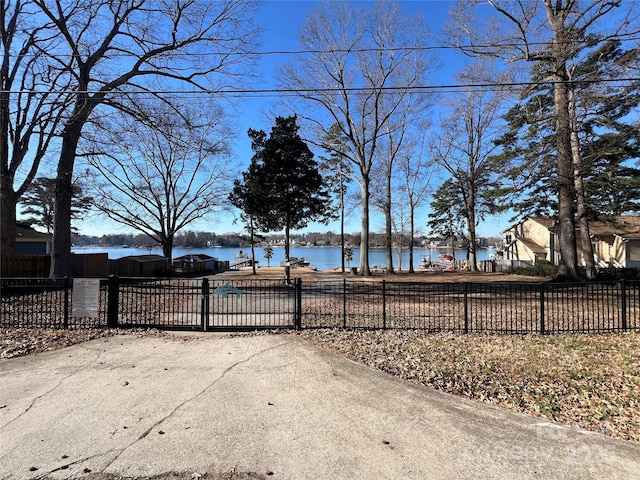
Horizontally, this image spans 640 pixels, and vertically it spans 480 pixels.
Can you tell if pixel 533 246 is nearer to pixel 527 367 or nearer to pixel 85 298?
pixel 527 367

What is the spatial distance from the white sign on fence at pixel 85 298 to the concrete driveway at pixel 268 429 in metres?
2.21

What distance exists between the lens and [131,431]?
11.0 ft

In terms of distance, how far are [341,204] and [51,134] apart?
25.3 meters

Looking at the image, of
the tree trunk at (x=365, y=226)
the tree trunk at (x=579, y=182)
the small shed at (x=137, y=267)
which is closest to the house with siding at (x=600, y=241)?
the tree trunk at (x=579, y=182)

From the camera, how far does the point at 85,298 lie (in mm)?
7371

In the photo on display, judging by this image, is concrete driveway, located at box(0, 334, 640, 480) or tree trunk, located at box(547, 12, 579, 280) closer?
concrete driveway, located at box(0, 334, 640, 480)

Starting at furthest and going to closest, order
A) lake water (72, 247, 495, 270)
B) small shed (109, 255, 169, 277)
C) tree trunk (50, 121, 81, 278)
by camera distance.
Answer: lake water (72, 247, 495, 270) → small shed (109, 255, 169, 277) → tree trunk (50, 121, 81, 278)

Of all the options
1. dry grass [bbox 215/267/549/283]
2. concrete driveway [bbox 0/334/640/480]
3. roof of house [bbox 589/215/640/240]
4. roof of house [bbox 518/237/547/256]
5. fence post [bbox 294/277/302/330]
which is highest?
roof of house [bbox 589/215/640/240]

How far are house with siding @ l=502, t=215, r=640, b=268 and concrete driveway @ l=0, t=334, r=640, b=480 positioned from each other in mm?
24198

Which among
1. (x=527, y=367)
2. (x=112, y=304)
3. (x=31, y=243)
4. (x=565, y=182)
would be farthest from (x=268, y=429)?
(x=31, y=243)

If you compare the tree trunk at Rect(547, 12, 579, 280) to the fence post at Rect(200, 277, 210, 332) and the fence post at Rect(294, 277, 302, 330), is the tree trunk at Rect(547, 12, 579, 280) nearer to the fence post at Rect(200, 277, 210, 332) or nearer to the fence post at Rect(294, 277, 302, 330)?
the fence post at Rect(294, 277, 302, 330)

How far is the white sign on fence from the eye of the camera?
24.2ft

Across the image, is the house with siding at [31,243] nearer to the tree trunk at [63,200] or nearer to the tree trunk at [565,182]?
the tree trunk at [63,200]

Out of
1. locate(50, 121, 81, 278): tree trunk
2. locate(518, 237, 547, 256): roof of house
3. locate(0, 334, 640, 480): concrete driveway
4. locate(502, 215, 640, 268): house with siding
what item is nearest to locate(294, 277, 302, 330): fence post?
locate(0, 334, 640, 480): concrete driveway
